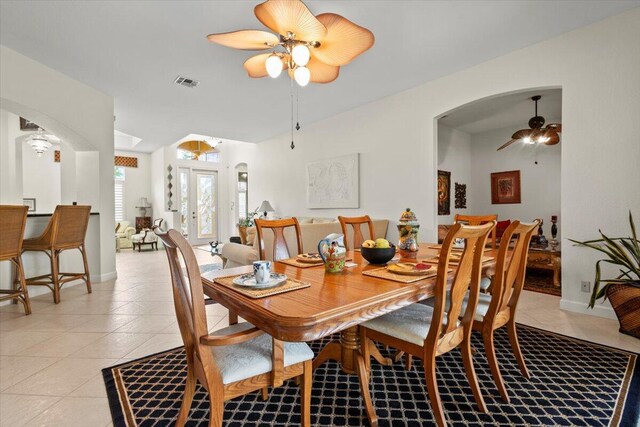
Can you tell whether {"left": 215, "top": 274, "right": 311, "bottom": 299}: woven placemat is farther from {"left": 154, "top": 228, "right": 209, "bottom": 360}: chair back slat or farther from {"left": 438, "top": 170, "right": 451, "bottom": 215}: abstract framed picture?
{"left": 438, "top": 170, "right": 451, "bottom": 215}: abstract framed picture

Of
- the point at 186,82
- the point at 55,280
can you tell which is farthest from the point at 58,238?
the point at 186,82

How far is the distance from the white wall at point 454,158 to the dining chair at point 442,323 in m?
4.73

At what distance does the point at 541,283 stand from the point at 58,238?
6.08 m

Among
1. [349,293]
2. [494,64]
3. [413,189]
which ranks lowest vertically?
[349,293]

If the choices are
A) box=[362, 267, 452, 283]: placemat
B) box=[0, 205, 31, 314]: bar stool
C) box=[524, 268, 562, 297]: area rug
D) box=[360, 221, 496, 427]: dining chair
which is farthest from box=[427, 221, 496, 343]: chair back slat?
box=[0, 205, 31, 314]: bar stool

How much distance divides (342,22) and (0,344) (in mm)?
3538

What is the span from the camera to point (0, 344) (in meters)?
2.36

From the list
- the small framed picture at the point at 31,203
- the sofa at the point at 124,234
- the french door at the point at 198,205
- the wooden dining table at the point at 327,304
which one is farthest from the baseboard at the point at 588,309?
the small framed picture at the point at 31,203

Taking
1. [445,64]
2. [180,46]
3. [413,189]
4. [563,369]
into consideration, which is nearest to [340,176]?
[413,189]

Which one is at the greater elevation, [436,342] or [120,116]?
[120,116]

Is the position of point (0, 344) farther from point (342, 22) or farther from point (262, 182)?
point (262, 182)

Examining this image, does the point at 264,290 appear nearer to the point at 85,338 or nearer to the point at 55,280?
the point at 85,338

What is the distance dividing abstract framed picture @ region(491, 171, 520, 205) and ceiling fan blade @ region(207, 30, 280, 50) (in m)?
5.63

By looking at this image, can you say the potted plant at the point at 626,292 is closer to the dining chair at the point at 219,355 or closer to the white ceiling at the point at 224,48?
the white ceiling at the point at 224,48
